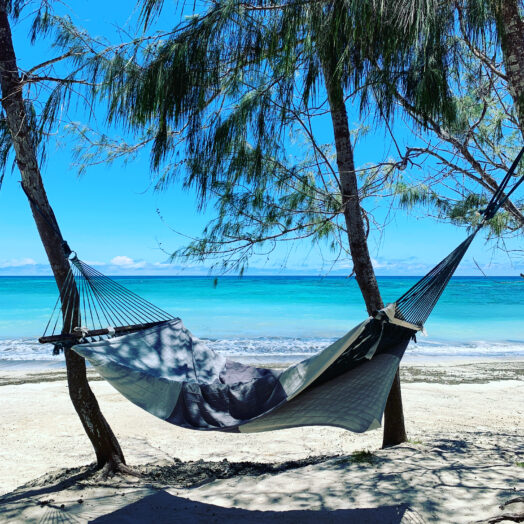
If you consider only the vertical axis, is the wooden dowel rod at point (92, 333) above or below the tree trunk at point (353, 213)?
below

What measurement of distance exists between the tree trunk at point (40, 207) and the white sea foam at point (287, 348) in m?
4.92

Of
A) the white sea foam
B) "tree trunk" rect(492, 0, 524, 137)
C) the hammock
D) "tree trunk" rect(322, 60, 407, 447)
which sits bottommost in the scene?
the white sea foam

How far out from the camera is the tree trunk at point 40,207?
7.25 feet

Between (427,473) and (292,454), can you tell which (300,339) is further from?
(427,473)

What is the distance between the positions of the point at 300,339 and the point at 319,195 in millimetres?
7191

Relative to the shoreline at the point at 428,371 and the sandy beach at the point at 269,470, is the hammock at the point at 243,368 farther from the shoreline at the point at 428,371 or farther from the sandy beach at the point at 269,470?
the shoreline at the point at 428,371

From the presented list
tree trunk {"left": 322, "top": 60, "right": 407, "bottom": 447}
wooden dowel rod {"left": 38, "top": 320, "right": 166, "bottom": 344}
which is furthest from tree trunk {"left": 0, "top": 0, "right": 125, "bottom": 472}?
tree trunk {"left": 322, "top": 60, "right": 407, "bottom": 447}

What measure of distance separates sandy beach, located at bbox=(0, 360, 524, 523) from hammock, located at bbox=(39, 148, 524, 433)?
13.5 inches

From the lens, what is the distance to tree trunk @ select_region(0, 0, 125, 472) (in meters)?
2.21

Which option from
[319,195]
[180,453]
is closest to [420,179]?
[319,195]

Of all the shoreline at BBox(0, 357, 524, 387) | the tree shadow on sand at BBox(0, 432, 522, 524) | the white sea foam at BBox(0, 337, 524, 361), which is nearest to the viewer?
the tree shadow on sand at BBox(0, 432, 522, 524)

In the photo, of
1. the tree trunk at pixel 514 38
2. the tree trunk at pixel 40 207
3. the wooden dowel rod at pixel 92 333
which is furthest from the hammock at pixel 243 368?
the tree trunk at pixel 514 38

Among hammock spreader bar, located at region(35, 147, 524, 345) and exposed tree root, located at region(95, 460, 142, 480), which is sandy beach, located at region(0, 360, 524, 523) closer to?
exposed tree root, located at region(95, 460, 142, 480)

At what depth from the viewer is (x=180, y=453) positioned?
2.96 meters
